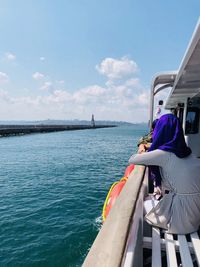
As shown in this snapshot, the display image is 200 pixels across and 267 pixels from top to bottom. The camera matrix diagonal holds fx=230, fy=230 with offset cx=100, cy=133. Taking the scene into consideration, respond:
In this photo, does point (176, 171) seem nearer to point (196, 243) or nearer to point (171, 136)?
point (171, 136)

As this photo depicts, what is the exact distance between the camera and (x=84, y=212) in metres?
9.90

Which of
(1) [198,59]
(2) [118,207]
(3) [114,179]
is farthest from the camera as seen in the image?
(3) [114,179]

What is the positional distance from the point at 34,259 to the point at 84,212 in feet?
11.6

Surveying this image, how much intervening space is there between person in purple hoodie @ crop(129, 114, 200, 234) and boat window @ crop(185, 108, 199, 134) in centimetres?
527

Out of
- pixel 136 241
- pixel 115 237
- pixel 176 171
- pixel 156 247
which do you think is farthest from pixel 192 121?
pixel 115 237

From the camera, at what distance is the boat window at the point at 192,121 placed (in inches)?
303

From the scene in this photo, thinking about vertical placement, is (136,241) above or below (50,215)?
above

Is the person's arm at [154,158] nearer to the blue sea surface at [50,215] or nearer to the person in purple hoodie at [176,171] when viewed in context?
the person in purple hoodie at [176,171]

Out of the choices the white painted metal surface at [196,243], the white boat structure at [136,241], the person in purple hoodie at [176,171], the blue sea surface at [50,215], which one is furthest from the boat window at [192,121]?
the white painted metal surface at [196,243]

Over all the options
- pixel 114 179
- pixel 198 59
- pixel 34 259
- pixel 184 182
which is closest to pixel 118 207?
pixel 184 182

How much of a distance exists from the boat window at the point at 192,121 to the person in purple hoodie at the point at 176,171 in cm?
527

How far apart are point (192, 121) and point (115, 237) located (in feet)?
21.5

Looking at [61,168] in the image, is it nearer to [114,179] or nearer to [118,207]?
[114,179]

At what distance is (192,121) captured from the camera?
306 inches
